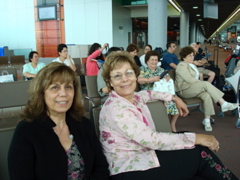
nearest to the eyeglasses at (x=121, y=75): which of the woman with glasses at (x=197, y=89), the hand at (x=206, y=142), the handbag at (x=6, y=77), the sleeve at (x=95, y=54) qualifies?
the hand at (x=206, y=142)

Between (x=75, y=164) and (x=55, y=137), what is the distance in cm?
21

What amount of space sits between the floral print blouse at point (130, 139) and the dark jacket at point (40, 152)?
20 centimetres

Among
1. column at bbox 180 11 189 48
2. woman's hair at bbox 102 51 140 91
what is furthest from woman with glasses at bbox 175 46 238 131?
column at bbox 180 11 189 48

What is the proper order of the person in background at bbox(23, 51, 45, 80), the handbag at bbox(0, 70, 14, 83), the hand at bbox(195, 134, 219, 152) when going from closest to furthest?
the hand at bbox(195, 134, 219, 152) → the handbag at bbox(0, 70, 14, 83) → the person in background at bbox(23, 51, 45, 80)

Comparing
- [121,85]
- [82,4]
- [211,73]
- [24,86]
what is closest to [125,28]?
[82,4]

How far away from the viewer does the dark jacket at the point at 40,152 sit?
4.51 ft

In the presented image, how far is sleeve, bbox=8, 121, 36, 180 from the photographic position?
1370 millimetres

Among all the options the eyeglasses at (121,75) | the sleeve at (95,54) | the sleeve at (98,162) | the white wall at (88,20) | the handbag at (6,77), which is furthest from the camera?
the white wall at (88,20)

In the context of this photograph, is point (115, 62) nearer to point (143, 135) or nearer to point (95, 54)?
point (143, 135)

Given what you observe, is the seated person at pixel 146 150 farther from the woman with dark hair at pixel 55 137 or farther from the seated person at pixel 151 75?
the seated person at pixel 151 75

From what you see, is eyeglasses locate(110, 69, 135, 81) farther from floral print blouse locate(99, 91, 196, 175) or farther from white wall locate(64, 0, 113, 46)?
white wall locate(64, 0, 113, 46)

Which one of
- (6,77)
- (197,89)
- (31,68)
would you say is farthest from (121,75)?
(31,68)

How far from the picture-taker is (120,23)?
16.7 metres

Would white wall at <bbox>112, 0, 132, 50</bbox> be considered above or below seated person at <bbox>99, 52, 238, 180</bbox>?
above
